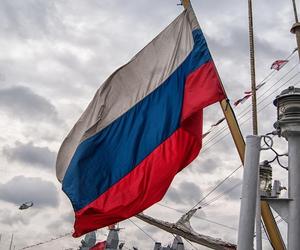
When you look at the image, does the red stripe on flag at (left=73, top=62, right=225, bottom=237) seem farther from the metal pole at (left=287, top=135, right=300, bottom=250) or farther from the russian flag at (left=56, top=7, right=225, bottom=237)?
the metal pole at (left=287, top=135, right=300, bottom=250)

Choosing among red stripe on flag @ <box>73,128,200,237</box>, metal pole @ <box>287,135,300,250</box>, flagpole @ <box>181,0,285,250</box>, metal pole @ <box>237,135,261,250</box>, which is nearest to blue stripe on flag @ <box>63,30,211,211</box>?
red stripe on flag @ <box>73,128,200,237</box>

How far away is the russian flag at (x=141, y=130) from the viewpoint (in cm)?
730

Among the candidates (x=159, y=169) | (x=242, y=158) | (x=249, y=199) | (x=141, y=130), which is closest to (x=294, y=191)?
(x=249, y=199)

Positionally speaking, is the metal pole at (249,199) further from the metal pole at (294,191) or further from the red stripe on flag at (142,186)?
the red stripe on flag at (142,186)

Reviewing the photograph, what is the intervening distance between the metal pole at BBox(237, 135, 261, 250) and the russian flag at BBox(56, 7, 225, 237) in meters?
2.47

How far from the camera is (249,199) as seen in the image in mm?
4555

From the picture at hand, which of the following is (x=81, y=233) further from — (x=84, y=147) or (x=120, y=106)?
(x=120, y=106)

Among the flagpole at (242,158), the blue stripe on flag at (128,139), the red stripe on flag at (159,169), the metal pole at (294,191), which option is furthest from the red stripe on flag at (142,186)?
the metal pole at (294,191)

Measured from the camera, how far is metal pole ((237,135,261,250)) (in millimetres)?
4500

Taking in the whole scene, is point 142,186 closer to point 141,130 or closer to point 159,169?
point 159,169

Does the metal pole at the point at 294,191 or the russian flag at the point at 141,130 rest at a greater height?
the russian flag at the point at 141,130

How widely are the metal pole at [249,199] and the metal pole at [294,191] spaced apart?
0.32 metres

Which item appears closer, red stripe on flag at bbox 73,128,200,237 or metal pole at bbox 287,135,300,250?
metal pole at bbox 287,135,300,250

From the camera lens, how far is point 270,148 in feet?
15.9
